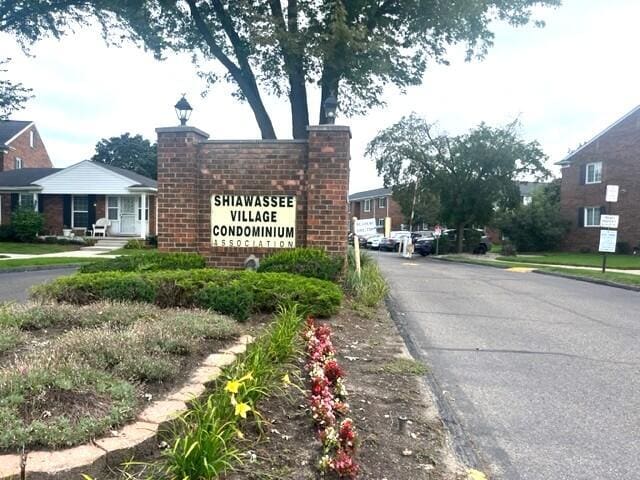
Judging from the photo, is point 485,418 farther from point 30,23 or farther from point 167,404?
point 30,23

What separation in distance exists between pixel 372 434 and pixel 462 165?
30208 millimetres

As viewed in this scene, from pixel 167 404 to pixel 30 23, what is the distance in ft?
62.9

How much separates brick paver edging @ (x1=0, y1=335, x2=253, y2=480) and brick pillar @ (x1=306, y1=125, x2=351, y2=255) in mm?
5734

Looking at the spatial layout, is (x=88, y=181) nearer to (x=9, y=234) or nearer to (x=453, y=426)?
(x=9, y=234)

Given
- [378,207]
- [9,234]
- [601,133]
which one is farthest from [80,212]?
[378,207]

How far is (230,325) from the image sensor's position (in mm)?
5254

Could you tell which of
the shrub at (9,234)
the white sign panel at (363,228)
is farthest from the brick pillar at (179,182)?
the shrub at (9,234)

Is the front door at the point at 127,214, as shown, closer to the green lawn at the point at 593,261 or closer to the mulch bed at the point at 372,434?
the green lawn at the point at 593,261

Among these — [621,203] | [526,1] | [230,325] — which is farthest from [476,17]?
[621,203]

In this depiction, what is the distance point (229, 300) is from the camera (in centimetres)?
616

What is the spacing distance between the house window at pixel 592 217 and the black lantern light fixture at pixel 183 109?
30.6 m

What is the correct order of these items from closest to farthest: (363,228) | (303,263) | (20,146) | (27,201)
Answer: (303,263)
(363,228)
(27,201)
(20,146)

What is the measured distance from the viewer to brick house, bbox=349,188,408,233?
58.3 m

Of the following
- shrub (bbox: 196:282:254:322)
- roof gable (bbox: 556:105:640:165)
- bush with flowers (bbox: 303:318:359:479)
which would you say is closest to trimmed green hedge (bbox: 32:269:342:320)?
shrub (bbox: 196:282:254:322)
